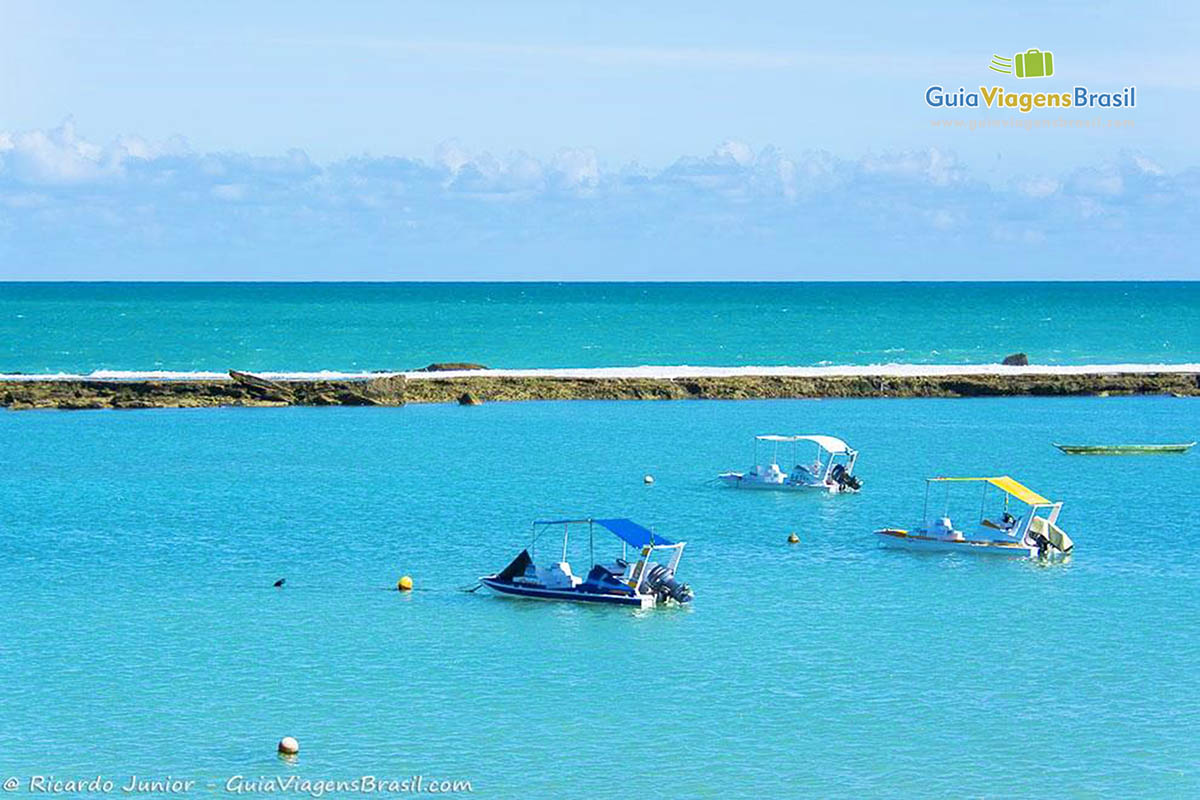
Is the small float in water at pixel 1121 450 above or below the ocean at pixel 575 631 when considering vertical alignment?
above

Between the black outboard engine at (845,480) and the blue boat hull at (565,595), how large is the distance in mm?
25549

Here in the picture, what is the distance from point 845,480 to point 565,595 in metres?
26.1

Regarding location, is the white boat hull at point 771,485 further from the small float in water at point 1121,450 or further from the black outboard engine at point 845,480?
the small float in water at point 1121,450

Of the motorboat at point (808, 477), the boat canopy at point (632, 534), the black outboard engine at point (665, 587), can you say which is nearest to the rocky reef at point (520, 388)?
the motorboat at point (808, 477)

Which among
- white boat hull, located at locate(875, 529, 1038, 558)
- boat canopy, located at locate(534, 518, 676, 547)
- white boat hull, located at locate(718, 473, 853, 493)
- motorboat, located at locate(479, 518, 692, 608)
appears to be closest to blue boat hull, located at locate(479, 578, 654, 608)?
motorboat, located at locate(479, 518, 692, 608)

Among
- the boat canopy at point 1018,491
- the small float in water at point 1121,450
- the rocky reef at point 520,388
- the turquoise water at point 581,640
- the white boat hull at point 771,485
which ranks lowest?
the turquoise water at point 581,640

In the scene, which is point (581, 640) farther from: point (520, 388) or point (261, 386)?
point (520, 388)

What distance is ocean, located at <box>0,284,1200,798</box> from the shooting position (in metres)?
33.3

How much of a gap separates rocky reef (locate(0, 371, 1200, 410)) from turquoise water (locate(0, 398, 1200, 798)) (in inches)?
1066

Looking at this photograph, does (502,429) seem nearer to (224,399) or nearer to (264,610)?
(224,399)

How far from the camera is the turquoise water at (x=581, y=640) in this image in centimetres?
3331

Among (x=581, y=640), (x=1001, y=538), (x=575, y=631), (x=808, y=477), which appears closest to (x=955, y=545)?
(x=1001, y=538)

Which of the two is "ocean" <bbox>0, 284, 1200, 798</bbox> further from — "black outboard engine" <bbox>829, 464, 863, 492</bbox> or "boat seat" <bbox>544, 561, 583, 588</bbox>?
"black outboard engine" <bbox>829, 464, 863, 492</bbox>

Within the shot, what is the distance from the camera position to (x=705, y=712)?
3634 cm
